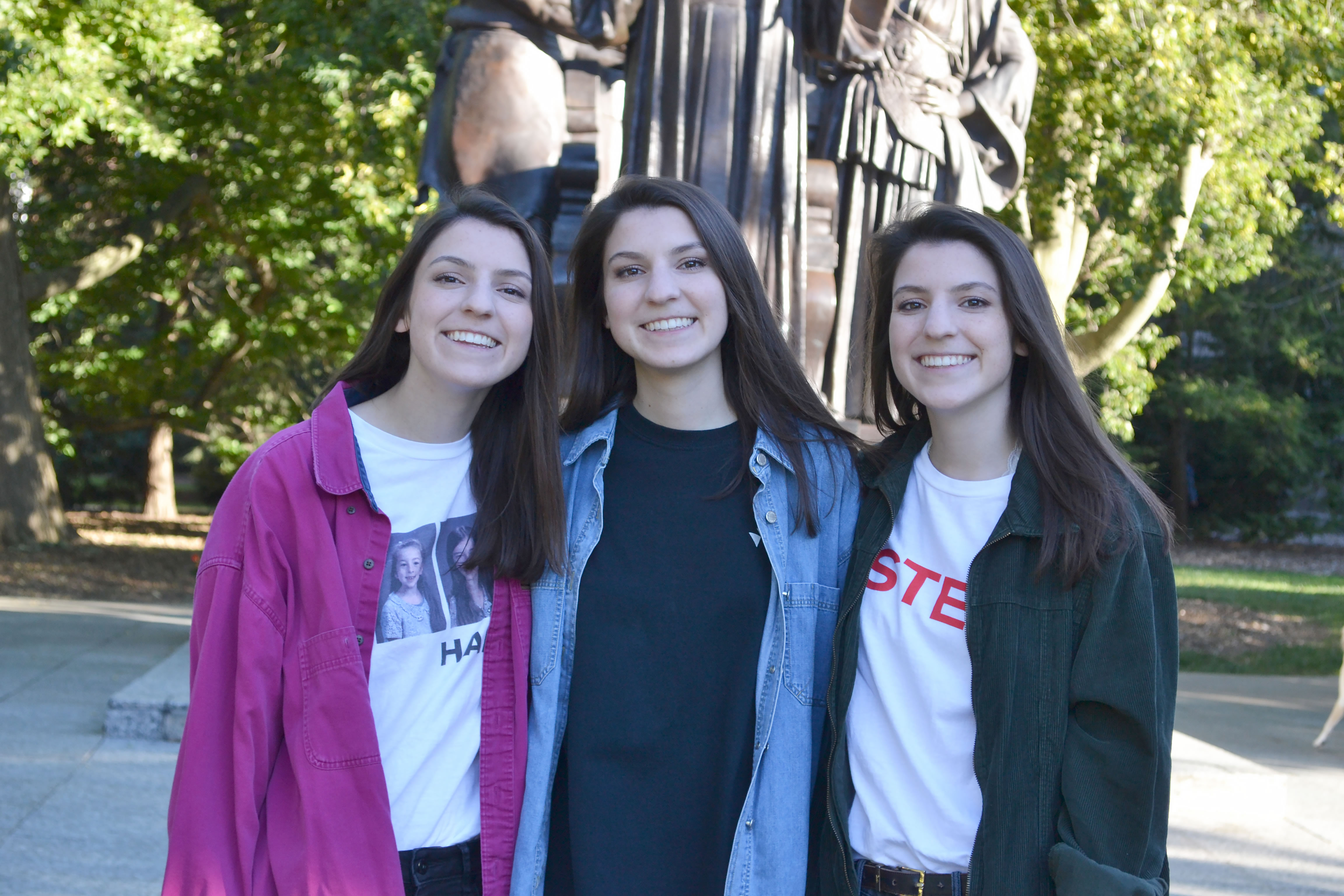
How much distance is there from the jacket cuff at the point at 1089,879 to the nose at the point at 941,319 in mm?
826

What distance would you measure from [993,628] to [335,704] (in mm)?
1009

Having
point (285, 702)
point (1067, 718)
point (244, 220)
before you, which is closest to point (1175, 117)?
point (1067, 718)

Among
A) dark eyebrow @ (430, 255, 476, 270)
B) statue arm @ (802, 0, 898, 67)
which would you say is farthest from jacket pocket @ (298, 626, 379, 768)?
statue arm @ (802, 0, 898, 67)

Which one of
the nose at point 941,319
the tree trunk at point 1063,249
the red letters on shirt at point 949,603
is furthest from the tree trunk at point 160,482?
the red letters on shirt at point 949,603

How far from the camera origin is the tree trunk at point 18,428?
14156 millimetres

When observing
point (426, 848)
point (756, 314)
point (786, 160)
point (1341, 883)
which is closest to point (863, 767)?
point (426, 848)

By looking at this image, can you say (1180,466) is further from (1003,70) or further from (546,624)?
(546,624)

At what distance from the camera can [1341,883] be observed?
14.5ft

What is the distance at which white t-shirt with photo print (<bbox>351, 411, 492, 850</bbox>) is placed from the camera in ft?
6.60

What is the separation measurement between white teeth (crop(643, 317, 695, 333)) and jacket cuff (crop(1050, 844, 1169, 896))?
1.09m

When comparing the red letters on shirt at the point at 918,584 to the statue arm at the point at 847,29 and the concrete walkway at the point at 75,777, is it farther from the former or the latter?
the statue arm at the point at 847,29

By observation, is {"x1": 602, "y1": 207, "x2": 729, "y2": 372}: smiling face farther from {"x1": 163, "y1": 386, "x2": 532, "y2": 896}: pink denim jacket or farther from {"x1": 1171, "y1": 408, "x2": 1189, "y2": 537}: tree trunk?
{"x1": 1171, "y1": 408, "x2": 1189, "y2": 537}: tree trunk

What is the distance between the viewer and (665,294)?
228 centimetres

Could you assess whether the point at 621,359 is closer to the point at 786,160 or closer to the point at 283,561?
the point at 283,561
